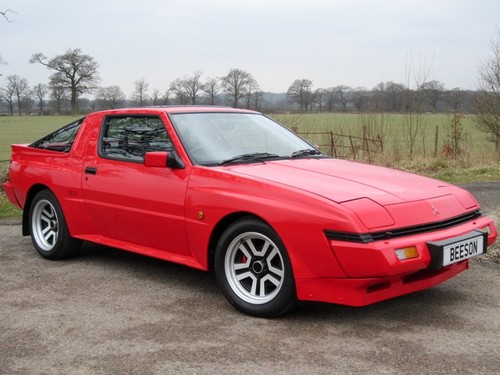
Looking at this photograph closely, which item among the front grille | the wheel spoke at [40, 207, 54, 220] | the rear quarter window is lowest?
the wheel spoke at [40, 207, 54, 220]

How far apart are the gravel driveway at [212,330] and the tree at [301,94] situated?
31572 millimetres

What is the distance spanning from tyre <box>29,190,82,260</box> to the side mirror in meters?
1.64

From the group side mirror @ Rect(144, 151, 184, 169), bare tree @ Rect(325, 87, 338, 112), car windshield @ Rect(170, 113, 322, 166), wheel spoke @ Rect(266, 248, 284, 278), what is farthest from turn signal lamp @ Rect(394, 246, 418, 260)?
bare tree @ Rect(325, 87, 338, 112)

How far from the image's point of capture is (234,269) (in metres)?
4.21

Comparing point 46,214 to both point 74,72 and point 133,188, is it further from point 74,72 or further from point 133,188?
point 74,72

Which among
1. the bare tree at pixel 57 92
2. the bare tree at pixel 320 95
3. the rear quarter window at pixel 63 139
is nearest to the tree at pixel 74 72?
the bare tree at pixel 57 92

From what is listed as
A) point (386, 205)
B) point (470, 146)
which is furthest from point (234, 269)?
point (470, 146)

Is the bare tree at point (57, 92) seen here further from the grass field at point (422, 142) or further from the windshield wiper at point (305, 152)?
the windshield wiper at point (305, 152)

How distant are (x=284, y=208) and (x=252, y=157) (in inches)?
40.2

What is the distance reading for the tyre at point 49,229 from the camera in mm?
5680

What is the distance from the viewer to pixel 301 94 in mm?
46281

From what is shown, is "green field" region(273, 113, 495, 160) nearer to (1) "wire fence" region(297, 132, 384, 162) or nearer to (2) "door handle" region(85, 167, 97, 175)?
(1) "wire fence" region(297, 132, 384, 162)

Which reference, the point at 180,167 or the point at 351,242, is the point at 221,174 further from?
the point at 351,242

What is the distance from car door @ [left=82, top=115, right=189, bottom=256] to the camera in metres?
4.56
